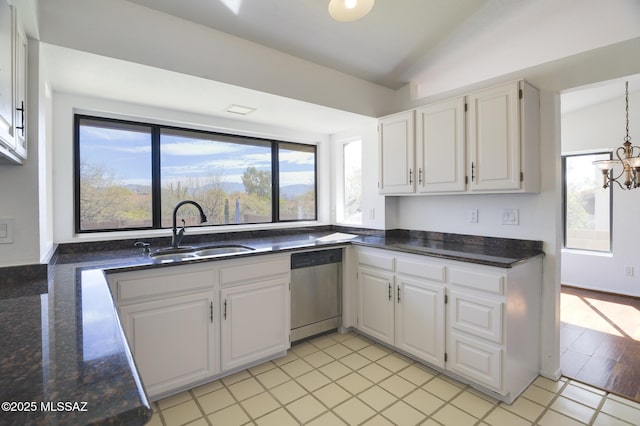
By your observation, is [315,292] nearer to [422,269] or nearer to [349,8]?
[422,269]

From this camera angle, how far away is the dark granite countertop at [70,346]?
574mm

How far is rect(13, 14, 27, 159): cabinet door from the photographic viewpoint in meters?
1.39

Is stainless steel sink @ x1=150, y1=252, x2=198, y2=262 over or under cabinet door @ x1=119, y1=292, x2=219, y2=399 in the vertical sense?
over

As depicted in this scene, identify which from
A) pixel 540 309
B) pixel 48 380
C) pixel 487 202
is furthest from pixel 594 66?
pixel 48 380

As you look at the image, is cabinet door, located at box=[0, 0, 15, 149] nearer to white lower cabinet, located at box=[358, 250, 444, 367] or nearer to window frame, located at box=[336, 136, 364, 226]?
white lower cabinet, located at box=[358, 250, 444, 367]

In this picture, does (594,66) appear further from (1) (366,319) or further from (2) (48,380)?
(2) (48,380)

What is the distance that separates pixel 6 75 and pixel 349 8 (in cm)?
152

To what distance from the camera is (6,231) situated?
160cm

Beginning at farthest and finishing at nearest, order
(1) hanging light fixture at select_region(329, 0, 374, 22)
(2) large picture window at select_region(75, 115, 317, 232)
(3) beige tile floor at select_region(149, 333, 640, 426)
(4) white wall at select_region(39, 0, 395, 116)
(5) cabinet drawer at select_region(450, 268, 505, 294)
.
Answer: (2) large picture window at select_region(75, 115, 317, 232)
(5) cabinet drawer at select_region(450, 268, 505, 294)
(3) beige tile floor at select_region(149, 333, 640, 426)
(4) white wall at select_region(39, 0, 395, 116)
(1) hanging light fixture at select_region(329, 0, 374, 22)

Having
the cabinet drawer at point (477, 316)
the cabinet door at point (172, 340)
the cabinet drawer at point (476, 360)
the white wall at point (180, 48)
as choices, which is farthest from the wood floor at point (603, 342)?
the white wall at point (180, 48)

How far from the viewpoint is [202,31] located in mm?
2094

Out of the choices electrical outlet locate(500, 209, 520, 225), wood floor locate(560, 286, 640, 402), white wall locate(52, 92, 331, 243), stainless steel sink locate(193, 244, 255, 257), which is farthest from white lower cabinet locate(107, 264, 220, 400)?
wood floor locate(560, 286, 640, 402)

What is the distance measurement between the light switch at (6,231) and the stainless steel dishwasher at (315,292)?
68.7 inches

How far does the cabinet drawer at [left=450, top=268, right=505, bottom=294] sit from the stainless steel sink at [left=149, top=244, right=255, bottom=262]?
5.08 feet
